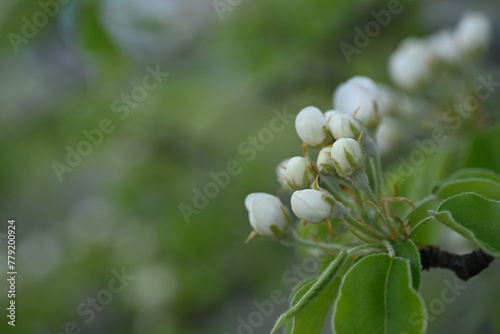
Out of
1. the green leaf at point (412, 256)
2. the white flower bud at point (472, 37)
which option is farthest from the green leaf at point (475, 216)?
the white flower bud at point (472, 37)

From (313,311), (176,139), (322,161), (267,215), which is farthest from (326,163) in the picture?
(176,139)

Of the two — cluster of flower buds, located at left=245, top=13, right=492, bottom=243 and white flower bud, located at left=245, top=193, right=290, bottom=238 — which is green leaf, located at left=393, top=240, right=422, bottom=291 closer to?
cluster of flower buds, located at left=245, top=13, right=492, bottom=243

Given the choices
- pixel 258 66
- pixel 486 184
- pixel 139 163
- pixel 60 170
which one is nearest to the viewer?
pixel 486 184

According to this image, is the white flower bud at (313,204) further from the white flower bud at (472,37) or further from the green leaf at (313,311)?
the white flower bud at (472,37)

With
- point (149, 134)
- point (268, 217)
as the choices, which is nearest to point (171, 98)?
point (149, 134)

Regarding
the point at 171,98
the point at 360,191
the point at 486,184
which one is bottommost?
the point at 486,184

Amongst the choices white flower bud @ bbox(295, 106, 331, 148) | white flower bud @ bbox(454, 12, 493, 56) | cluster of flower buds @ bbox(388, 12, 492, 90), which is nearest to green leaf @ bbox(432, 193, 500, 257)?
white flower bud @ bbox(295, 106, 331, 148)

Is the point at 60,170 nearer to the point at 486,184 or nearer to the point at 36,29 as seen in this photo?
the point at 36,29
